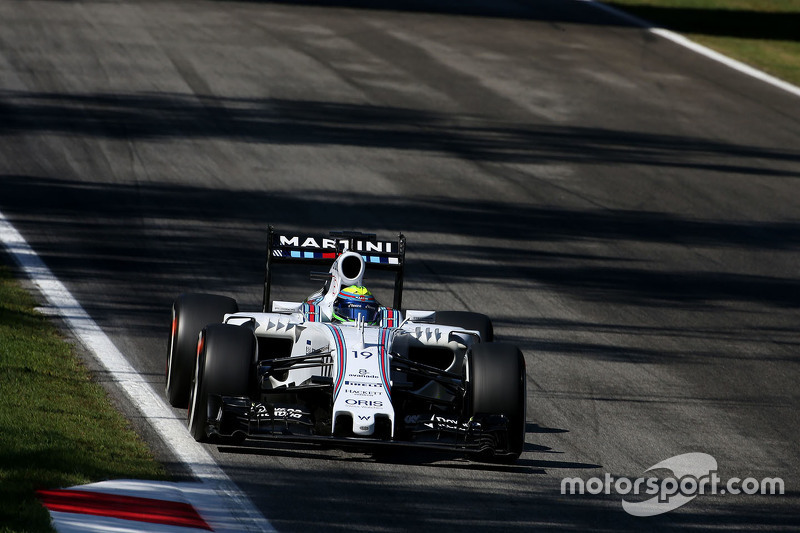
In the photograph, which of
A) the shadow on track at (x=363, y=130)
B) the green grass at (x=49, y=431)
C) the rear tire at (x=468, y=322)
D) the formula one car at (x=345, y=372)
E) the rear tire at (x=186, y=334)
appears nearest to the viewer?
the green grass at (x=49, y=431)

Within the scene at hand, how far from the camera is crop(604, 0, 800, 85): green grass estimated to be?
1224 inches

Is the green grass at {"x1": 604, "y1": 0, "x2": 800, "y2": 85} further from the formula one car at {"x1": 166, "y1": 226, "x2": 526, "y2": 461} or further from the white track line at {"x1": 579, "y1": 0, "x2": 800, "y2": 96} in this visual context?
the formula one car at {"x1": 166, "y1": 226, "x2": 526, "y2": 461}

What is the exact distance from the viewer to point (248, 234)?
53.8ft

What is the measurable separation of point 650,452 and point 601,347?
10.5 feet

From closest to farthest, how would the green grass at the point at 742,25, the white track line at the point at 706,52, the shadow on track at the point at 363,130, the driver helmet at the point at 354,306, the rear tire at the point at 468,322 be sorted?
the driver helmet at the point at 354,306 → the rear tire at the point at 468,322 → the shadow on track at the point at 363,130 → the white track line at the point at 706,52 → the green grass at the point at 742,25

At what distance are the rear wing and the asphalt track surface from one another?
57.3 inches

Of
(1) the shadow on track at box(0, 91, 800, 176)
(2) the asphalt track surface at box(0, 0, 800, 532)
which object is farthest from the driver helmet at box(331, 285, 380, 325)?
(1) the shadow on track at box(0, 91, 800, 176)

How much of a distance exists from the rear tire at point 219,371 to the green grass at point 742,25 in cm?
2251

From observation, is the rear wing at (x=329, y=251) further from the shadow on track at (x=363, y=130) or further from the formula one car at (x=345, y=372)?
the shadow on track at (x=363, y=130)

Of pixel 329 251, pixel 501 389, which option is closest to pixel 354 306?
pixel 329 251

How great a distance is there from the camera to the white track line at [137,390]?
817 centimetres

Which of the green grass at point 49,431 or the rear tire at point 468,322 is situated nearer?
the green grass at point 49,431

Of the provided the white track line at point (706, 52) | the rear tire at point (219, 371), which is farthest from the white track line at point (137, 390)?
the white track line at point (706, 52)

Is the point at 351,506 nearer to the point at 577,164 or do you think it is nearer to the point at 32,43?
the point at 577,164
